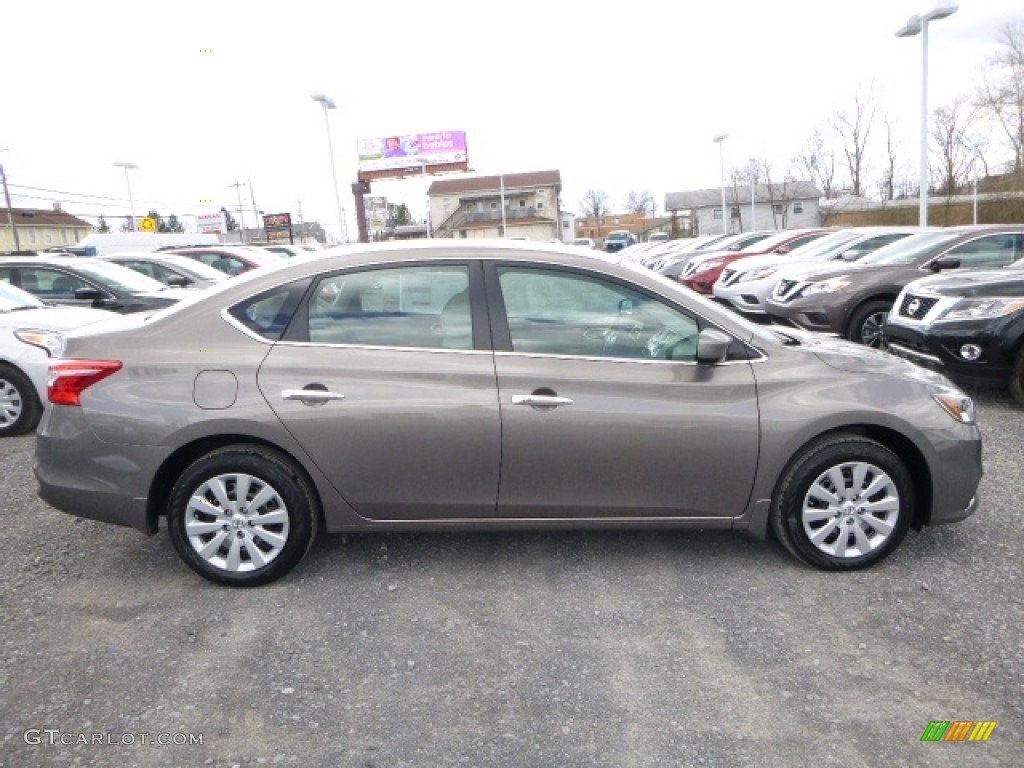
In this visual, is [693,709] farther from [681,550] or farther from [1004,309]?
[1004,309]

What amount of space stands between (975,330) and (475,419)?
511cm

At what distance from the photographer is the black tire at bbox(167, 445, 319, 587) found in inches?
146

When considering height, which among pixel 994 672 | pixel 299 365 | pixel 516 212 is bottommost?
pixel 994 672

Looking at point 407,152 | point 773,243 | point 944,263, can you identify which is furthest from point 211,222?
point 944,263

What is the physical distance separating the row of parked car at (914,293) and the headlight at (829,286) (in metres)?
0.01

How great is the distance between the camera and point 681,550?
13.8 feet

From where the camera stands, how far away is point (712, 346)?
12.0 ft

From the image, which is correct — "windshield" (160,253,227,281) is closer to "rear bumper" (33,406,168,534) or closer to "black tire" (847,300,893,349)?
"black tire" (847,300,893,349)

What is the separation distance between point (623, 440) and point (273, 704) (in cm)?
183

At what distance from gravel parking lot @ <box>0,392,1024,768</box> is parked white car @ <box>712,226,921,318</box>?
24.9ft

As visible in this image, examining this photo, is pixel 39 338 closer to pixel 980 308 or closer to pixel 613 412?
pixel 613 412

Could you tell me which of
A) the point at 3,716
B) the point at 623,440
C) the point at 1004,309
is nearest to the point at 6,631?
the point at 3,716

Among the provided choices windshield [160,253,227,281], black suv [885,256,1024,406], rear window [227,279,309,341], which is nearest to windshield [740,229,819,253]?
black suv [885,256,1024,406]

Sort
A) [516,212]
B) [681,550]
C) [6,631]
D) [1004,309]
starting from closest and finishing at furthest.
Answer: [6,631] → [681,550] → [1004,309] → [516,212]
